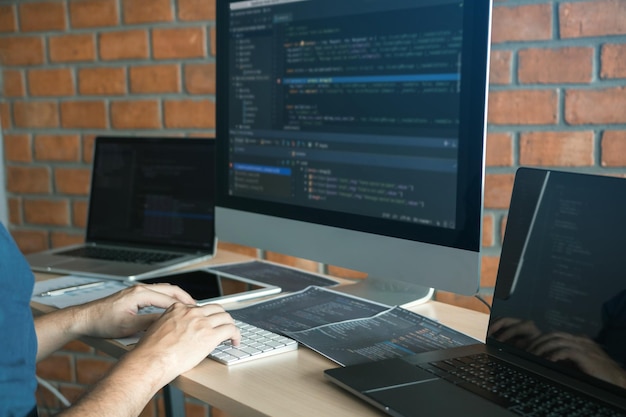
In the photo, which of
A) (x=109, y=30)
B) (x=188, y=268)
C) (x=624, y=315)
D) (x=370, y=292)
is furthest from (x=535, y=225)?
(x=109, y=30)

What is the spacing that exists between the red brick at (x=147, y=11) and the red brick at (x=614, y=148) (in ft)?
3.58

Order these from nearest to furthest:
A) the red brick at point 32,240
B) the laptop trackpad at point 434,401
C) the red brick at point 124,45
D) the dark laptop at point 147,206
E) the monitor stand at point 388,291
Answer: the laptop trackpad at point 434,401, the monitor stand at point 388,291, the dark laptop at point 147,206, the red brick at point 124,45, the red brick at point 32,240

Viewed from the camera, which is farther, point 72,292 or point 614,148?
point 614,148

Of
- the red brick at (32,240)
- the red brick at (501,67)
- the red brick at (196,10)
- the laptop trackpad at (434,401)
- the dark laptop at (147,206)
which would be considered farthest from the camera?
the red brick at (32,240)

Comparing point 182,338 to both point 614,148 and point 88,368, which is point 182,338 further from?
point 88,368

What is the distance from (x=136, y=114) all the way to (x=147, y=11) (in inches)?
10.6

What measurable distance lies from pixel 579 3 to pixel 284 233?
2.42 ft

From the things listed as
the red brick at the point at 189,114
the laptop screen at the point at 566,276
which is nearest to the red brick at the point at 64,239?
the red brick at the point at 189,114

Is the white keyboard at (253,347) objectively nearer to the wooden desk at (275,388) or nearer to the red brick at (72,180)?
the wooden desk at (275,388)

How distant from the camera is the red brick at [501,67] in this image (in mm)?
1524

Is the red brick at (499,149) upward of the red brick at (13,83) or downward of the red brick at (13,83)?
downward

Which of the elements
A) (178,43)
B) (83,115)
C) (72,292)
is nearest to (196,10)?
(178,43)

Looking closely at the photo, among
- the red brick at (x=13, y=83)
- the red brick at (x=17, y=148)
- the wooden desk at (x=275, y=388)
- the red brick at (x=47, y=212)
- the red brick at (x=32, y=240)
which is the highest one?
the red brick at (x=13, y=83)

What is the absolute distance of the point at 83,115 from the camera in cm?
204
